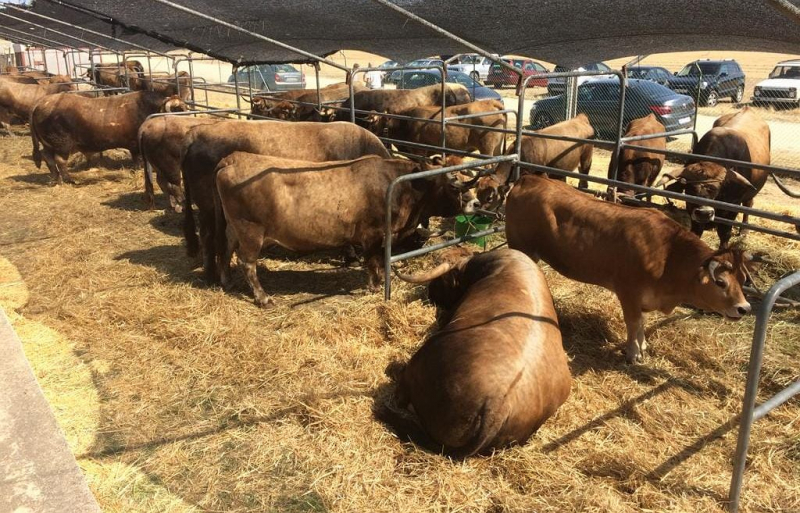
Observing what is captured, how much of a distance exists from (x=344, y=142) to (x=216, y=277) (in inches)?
98.3

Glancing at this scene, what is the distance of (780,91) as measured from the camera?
19328 millimetres

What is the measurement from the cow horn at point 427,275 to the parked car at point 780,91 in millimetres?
18102

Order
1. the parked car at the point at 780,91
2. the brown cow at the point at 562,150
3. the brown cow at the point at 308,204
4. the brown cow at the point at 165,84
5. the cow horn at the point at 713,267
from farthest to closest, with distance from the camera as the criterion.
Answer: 1. the parked car at the point at 780,91
2. the brown cow at the point at 165,84
3. the brown cow at the point at 562,150
4. the brown cow at the point at 308,204
5. the cow horn at the point at 713,267

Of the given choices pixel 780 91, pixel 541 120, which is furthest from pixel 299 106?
pixel 780 91

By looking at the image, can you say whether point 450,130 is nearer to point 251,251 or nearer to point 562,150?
point 562,150

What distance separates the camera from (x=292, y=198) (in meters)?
5.97

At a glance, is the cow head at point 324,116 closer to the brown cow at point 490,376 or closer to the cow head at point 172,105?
the cow head at point 172,105

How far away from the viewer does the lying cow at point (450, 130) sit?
11.2 metres

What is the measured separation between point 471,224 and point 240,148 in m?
3.14

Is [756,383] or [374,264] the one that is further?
[374,264]

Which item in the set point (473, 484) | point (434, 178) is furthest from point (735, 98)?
point (473, 484)

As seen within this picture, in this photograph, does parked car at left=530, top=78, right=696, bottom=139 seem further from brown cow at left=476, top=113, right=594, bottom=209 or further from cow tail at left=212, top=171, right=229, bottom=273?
cow tail at left=212, top=171, right=229, bottom=273

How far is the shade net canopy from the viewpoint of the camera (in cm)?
680

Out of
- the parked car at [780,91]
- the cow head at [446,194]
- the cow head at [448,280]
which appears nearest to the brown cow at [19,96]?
the cow head at [446,194]
